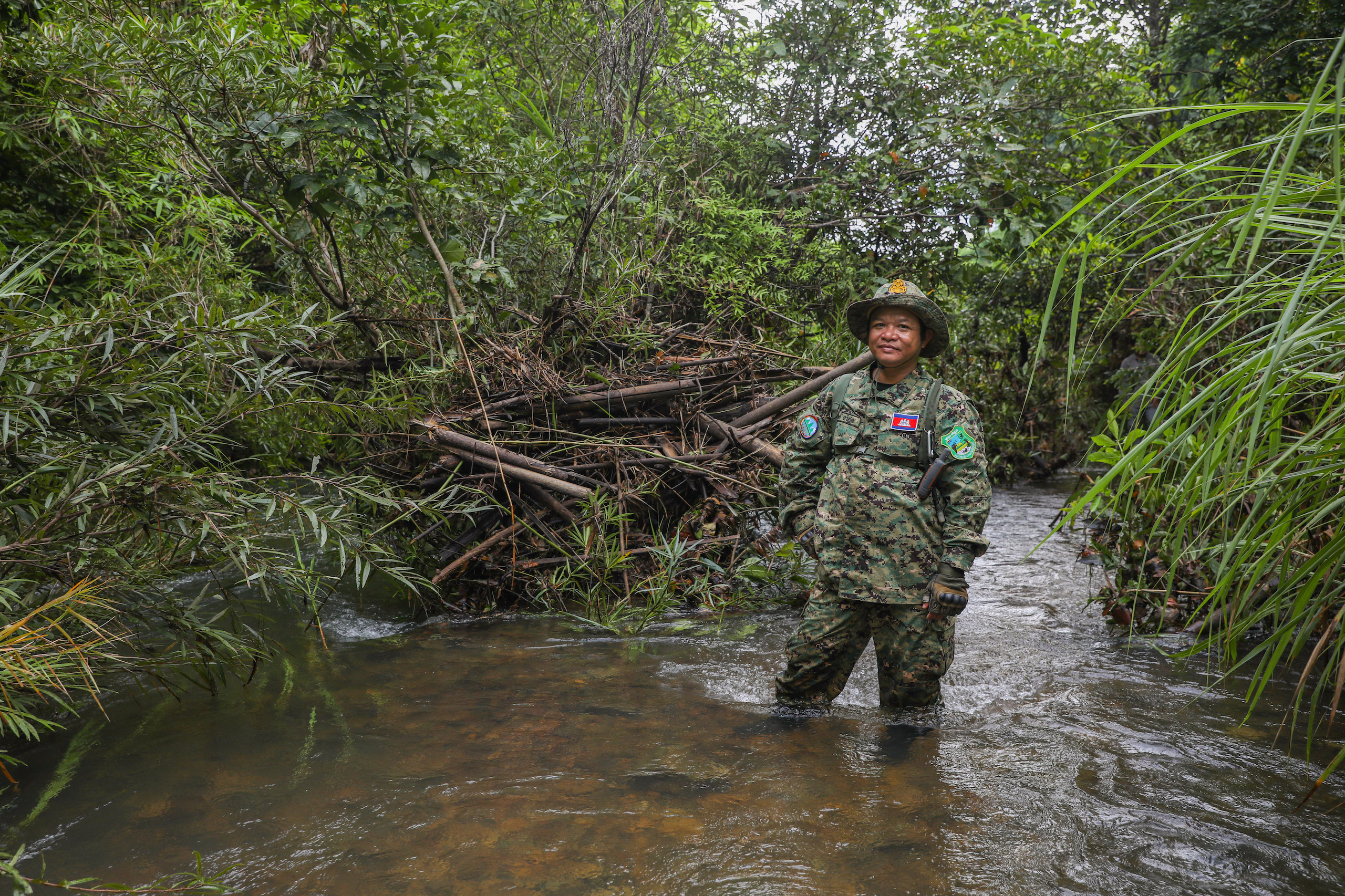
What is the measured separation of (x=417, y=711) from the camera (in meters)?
3.59

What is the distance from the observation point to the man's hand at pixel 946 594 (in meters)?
3.21

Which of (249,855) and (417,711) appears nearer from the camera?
(249,855)

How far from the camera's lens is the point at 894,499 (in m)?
3.40

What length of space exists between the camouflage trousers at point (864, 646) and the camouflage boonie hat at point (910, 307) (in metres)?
1.16

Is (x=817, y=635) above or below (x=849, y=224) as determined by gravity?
below

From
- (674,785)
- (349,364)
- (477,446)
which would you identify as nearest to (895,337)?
(674,785)

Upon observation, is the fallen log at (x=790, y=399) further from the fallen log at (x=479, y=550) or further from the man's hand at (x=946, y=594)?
the man's hand at (x=946, y=594)

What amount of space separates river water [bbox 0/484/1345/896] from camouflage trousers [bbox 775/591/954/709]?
5.3 inches

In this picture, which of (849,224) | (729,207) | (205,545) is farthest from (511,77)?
(205,545)

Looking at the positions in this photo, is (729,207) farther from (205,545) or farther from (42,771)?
(42,771)

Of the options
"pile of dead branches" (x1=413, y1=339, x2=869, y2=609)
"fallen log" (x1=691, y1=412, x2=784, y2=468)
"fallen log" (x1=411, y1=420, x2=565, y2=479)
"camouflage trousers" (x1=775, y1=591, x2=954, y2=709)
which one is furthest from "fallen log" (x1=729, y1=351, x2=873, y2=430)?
"camouflage trousers" (x1=775, y1=591, x2=954, y2=709)

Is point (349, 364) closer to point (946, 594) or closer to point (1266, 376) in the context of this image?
point (946, 594)

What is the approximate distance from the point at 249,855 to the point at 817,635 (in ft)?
7.07

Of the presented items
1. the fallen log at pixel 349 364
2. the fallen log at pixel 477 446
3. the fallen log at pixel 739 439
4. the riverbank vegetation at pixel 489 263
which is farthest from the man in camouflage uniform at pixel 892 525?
the fallen log at pixel 349 364
